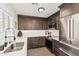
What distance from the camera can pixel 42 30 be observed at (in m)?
4.20

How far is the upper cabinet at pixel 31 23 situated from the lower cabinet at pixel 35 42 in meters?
1.00

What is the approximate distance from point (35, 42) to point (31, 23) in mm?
1354

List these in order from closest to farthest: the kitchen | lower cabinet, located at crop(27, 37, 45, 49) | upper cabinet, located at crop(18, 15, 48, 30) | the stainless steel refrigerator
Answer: the stainless steel refrigerator → the kitchen → lower cabinet, located at crop(27, 37, 45, 49) → upper cabinet, located at crop(18, 15, 48, 30)

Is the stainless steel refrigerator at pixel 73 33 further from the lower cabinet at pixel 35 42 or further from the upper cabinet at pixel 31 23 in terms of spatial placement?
the upper cabinet at pixel 31 23

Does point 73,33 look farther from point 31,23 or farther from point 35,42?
point 31,23

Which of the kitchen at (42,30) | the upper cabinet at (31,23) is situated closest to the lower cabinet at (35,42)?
the kitchen at (42,30)

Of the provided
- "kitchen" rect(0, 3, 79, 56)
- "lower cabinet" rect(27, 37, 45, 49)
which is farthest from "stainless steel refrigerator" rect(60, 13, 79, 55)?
"lower cabinet" rect(27, 37, 45, 49)

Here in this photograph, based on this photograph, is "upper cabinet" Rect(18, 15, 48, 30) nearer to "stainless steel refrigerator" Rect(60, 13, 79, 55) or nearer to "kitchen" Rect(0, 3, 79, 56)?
"kitchen" Rect(0, 3, 79, 56)

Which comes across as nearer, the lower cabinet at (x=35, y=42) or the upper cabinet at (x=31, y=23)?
the lower cabinet at (x=35, y=42)

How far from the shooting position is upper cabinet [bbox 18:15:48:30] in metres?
4.55

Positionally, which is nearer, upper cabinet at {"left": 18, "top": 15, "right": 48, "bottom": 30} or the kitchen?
the kitchen

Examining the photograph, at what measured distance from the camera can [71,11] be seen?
1.95m

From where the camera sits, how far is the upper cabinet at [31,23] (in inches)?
179

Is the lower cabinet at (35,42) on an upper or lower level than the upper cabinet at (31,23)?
lower
